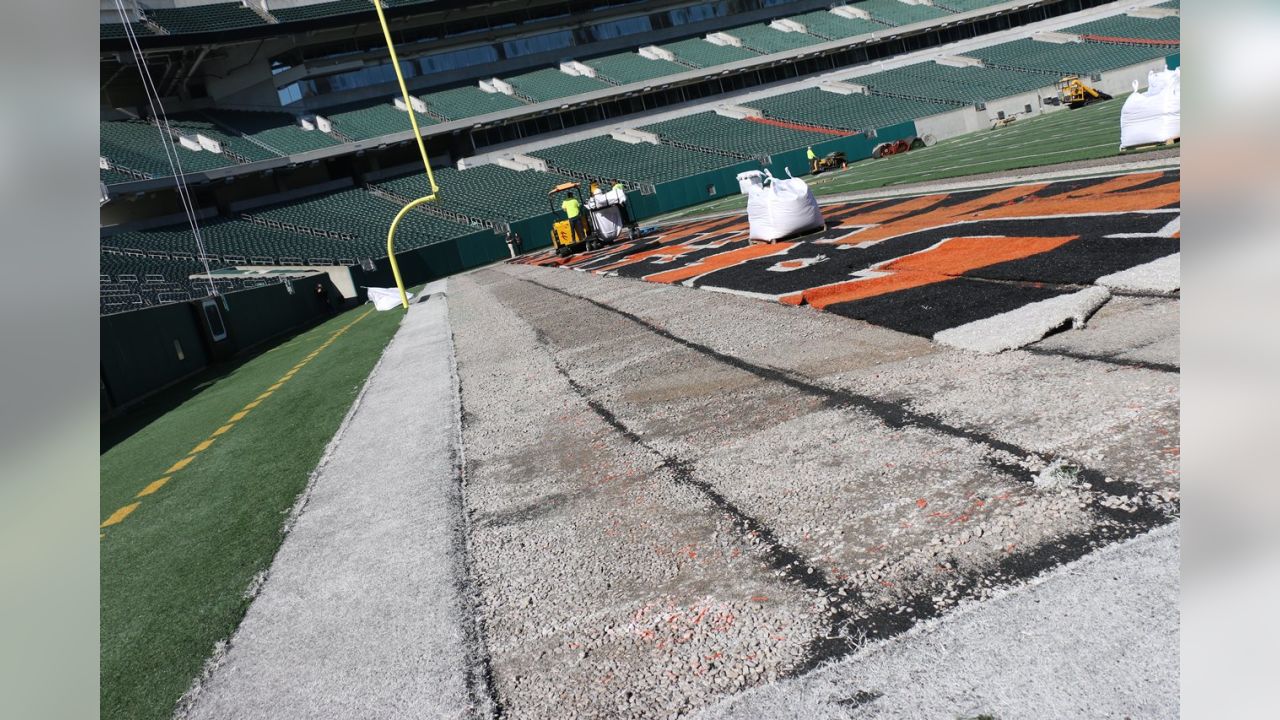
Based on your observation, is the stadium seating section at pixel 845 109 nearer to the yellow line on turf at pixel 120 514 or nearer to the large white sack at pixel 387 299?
the large white sack at pixel 387 299

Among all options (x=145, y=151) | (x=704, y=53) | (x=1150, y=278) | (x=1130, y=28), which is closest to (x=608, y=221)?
(x=1150, y=278)

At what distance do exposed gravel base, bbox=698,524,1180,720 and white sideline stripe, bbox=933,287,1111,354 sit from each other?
2979 millimetres

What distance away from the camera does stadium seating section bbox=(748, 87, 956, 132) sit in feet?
158

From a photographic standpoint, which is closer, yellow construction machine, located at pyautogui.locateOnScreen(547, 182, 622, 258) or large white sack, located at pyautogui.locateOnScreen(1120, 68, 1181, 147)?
large white sack, located at pyautogui.locateOnScreen(1120, 68, 1181, 147)

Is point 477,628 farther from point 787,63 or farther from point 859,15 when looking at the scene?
point 859,15

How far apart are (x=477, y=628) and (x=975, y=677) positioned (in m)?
1.99

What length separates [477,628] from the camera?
141 inches

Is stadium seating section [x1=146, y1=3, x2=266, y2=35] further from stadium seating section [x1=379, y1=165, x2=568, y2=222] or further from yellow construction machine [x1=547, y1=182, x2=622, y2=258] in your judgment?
yellow construction machine [x1=547, y1=182, x2=622, y2=258]

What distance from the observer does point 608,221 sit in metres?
25.8

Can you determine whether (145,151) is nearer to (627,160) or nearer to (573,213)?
(627,160)

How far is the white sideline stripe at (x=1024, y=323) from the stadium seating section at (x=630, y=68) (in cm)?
4724

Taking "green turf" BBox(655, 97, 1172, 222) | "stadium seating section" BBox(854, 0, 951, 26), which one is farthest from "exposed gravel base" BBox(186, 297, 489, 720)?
"stadium seating section" BBox(854, 0, 951, 26)
